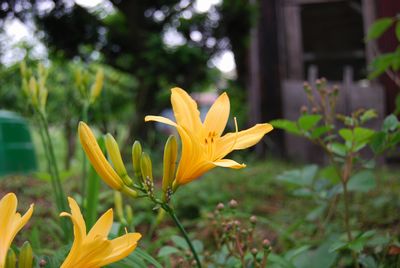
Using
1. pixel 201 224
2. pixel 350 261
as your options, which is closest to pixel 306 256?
pixel 350 261

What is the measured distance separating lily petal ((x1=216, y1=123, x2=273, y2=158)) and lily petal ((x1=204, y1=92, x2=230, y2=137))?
0.02 m

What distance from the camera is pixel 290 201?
2.63 m

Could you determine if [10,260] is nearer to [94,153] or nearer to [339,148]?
[94,153]

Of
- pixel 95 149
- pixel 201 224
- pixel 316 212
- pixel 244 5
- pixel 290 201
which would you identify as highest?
pixel 244 5

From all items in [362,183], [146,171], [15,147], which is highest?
[146,171]

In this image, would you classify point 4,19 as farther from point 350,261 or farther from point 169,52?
Result: point 350,261

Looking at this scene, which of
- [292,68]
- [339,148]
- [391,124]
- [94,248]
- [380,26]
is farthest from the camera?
[292,68]

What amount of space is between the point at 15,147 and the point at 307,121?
402 cm

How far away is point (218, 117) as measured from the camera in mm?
767

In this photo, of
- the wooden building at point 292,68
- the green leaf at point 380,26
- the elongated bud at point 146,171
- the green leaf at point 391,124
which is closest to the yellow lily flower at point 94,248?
the elongated bud at point 146,171

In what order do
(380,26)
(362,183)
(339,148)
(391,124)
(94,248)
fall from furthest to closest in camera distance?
(380,26)
(362,183)
(339,148)
(391,124)
(94,248)

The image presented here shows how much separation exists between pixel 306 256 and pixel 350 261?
11.5 inches

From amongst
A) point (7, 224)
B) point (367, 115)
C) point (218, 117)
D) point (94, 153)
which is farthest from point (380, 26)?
point (7, 224)

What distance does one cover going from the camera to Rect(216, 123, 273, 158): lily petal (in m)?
0.72
